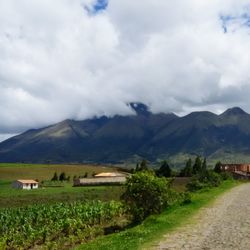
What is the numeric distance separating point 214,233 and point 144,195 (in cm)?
1171

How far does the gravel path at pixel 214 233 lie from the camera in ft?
56.3

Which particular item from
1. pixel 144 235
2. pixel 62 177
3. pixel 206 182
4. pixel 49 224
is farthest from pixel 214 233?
pixel 62 177

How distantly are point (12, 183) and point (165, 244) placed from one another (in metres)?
131

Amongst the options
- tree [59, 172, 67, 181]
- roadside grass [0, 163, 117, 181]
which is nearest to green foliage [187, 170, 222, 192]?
roadside grass [0, 163, 117, 181]

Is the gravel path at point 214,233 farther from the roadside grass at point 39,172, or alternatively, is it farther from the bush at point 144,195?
the roadside grass at point 39,172

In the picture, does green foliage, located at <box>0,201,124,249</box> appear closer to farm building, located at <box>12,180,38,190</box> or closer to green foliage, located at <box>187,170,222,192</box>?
green foliage, located at <box>187,170,222,192</box>

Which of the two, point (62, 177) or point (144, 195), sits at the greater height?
point (62, 177)

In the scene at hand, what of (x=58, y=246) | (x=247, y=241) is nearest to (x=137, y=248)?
(x=247, y=241)

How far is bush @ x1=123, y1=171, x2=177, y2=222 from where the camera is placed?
31.1 metres

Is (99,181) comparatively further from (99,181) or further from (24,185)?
(24,185)

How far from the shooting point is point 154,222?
24.1 meters

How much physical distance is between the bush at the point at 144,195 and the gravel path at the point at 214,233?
3.99 meters

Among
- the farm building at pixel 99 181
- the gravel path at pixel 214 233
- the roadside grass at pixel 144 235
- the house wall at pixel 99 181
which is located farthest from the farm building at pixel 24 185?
the gravel path at pixel 214 233

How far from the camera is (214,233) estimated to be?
65.4ft
